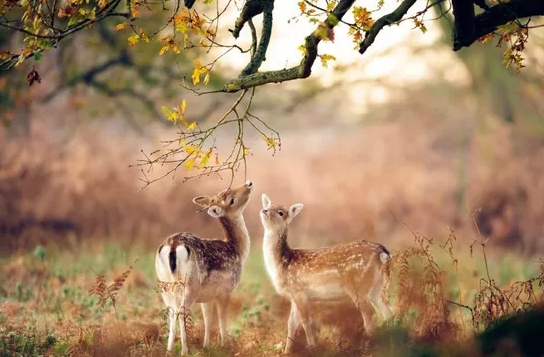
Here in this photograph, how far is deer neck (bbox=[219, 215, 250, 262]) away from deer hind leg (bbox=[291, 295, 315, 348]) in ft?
3.37

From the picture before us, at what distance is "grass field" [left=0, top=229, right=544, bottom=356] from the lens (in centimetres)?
812

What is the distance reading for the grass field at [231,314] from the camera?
812 cm

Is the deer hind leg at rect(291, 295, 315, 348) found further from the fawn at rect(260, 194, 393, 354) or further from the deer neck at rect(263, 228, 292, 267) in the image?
the deer neck at rect(263, 228, 292, 267)

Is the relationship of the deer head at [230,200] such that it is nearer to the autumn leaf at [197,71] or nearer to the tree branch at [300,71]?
the tree branch at [300,71]

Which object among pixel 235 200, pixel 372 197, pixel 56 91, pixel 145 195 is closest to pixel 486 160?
pixel 372 197

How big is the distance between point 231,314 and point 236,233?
199 cm

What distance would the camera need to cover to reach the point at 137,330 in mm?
9742

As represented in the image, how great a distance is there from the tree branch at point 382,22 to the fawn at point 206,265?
2.59 metres

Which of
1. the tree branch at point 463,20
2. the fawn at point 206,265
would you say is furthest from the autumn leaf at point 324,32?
the fawn at point 206,265

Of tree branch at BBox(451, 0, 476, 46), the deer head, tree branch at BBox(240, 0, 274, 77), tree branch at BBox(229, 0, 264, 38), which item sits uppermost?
tree branch at BBox(229, 0, 264, 38)

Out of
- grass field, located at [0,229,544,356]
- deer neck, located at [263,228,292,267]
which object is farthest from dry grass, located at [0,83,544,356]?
deer neck, located at [263,228,292,267]

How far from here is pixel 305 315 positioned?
A: 9016 mm

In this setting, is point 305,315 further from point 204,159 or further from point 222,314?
point 204,159

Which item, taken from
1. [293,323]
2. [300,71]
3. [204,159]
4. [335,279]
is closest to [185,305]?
[293,323]
